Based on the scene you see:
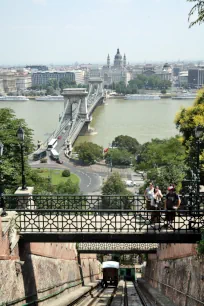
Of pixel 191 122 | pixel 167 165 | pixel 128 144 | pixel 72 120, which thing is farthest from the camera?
pixel 72 120

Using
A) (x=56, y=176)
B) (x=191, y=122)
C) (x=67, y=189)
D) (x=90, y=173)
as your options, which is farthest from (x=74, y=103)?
(x=191, y=122)

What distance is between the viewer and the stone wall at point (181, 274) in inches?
290

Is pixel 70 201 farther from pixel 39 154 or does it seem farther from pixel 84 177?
pixel 39 154

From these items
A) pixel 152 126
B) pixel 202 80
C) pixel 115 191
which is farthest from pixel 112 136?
pixel 202 80

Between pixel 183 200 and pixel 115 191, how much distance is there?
1922 centimetres

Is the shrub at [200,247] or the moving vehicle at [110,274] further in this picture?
the moving vehicle at [110,274]

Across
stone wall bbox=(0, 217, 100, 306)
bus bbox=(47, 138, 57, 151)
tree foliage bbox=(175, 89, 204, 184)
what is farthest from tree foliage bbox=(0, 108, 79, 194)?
bus bbox=(47, 138, 57, 151)

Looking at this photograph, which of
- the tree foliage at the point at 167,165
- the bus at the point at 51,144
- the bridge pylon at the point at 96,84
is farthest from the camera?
the bridge pylon at the point at 96,84

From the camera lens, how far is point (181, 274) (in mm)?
8516

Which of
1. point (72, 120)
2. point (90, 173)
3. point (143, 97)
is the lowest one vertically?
point (90, 173)

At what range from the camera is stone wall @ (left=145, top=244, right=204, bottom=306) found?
7.36 meters

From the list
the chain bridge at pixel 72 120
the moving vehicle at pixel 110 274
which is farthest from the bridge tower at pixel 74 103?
the moving vehicle at pixel 110 274

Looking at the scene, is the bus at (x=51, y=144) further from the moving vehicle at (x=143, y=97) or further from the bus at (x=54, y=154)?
the moving vehicle at (x=143, y=97)

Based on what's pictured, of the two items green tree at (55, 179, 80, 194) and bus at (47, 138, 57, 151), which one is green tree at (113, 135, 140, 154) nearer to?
bus at (47, 138, 57, 151)
